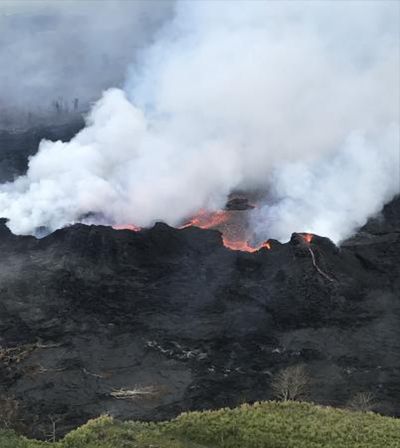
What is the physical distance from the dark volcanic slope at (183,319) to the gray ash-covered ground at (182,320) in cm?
11

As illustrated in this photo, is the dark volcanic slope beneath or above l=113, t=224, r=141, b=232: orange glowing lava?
beneath

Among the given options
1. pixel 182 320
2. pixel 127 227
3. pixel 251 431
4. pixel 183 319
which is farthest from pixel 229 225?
pixel 251 431

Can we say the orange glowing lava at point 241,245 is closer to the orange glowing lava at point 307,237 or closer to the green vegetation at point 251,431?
the orange glowing lava at point 307,237

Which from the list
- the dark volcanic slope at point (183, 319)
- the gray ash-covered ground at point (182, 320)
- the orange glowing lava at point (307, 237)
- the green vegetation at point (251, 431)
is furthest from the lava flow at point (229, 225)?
the green vegetation at point (251, 431)

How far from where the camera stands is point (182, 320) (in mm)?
48906

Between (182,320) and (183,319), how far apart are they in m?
0.15

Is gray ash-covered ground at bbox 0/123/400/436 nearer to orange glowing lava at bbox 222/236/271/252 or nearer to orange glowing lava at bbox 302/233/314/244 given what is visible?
orange glowing lava at bbox 302/233/314/244

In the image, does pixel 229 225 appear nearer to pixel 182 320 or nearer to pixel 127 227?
pixel 127 227

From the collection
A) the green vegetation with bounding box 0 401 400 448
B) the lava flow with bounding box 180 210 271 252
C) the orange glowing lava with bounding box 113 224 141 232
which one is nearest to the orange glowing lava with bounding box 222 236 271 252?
the lava flow with bounding box 180 210 271 252

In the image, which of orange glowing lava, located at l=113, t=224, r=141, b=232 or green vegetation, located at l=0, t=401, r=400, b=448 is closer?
green vegetation, located at l=0, t=401, r=400, b=448

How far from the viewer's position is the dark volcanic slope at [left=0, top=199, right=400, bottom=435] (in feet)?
135

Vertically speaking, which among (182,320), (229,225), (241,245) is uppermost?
(229,225)

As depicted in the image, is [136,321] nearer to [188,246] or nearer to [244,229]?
[188,246]

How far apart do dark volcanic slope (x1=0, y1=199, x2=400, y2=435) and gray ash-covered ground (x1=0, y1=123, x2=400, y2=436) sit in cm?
11
